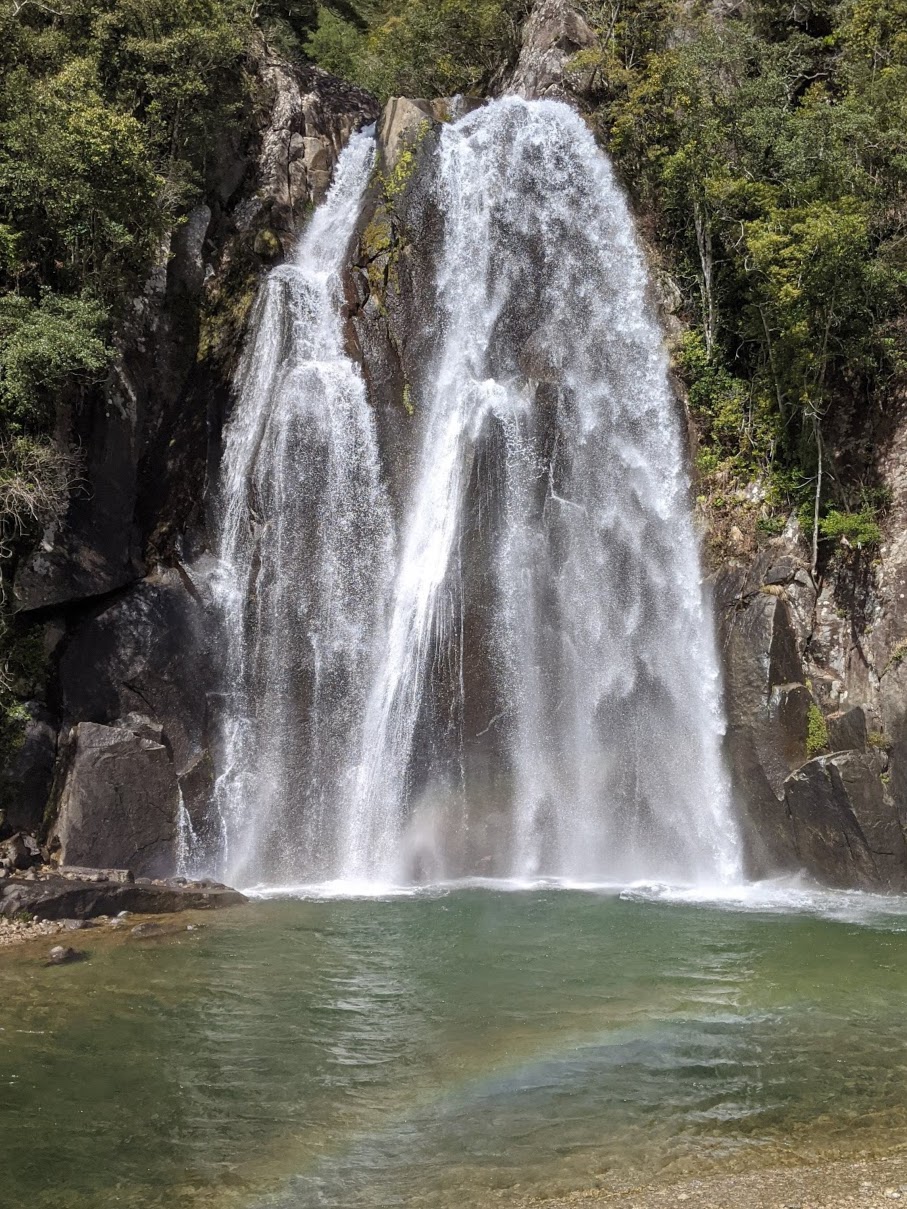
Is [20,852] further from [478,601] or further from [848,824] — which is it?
[848,824]

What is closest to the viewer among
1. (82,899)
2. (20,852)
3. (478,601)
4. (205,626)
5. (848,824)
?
(82,899)

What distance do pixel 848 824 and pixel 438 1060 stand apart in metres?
10.6

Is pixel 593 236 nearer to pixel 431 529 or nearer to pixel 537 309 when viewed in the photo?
pixel 537 309

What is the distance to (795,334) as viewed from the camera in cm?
2055

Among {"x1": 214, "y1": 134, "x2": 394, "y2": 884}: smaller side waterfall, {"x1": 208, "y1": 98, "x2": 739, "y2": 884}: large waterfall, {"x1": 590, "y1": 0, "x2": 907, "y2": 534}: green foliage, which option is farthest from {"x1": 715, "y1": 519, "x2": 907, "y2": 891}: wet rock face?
{"x1": 214, "y1": 134, "x2": 394, "y2": 884}: smaller side waterfall

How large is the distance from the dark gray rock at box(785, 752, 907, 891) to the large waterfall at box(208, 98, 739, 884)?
5.24 feet

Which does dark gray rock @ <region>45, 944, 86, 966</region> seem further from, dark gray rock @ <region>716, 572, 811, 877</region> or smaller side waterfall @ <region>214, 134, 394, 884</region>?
dark gray rock @ <region>716, 572, 811, 877</region>

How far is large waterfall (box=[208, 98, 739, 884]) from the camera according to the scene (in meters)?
18.9

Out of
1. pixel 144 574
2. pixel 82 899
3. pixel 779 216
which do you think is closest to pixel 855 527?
pixel 779 216

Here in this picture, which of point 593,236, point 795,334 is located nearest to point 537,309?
point 593,236

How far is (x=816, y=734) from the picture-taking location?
17953 millimetres

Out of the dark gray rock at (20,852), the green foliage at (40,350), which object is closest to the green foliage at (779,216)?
the green foliage at (40,350)

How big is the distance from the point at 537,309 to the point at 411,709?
1092 centimetres

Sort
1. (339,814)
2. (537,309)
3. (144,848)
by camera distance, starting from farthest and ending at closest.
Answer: (537,309) → (339,814) → (144,848)
